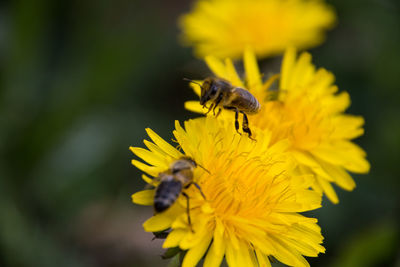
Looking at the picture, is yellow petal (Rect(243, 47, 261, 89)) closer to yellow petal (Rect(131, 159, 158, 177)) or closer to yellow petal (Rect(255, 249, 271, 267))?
yellow petal (Rect(131, 159, 158, 177))

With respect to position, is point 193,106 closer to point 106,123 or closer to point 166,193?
point 166,193

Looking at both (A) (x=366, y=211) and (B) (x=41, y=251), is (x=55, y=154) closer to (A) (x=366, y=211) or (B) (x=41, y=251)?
(B) (x=41, y=251)

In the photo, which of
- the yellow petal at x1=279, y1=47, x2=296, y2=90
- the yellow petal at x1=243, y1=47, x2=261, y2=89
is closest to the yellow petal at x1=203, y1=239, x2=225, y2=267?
the yellow petal at x1=243, y1=47, x2=261, y2=89

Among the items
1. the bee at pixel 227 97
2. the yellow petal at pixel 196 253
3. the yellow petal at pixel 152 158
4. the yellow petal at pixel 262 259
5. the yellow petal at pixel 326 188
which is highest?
the bee at pixel 227 97

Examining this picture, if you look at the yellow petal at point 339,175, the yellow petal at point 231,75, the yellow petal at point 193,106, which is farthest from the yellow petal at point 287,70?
the yellow petal at point 193,106

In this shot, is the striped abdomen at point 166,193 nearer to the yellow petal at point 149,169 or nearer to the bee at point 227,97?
the yellow petal at point 149,169

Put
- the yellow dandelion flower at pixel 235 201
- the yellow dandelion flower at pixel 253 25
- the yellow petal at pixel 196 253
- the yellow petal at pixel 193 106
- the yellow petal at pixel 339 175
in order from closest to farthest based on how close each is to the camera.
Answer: the yellow petal at pixel 196 253, the yellow dandelion flower at pixel 235 201, the yellow petal at pixel 193 106, the yellow petal at pixel 339 175, the yellow dandelion flower at pixel 253 25

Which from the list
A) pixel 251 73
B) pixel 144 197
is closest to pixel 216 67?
pixel 251 73
